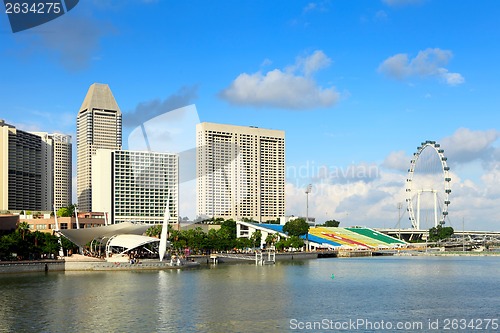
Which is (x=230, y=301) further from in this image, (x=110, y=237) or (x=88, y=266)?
(x=110, y=237)

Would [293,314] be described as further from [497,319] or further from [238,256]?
[238,256]

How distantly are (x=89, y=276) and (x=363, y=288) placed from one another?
47288 mm

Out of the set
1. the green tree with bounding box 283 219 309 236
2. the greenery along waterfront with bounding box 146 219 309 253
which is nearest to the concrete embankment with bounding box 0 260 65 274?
the greenery along waterfront with bounding box 146 219 309 253

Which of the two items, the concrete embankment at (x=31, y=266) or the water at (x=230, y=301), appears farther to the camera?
the concrete embankment at (x=31, y=266)

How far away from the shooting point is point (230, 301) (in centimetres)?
6394

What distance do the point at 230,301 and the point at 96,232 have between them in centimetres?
7106

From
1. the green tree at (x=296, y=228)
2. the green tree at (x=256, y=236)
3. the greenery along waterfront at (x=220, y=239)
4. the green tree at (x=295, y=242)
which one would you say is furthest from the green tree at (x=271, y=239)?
the green tree at (x=295, y=242)

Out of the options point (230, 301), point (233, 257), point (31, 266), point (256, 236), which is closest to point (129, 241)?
point (31, 266)

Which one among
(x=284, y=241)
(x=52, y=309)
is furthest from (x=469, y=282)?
(x=284, y=241)

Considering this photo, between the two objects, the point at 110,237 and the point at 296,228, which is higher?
the point at 110,237

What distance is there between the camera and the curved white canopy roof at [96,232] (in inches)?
4870

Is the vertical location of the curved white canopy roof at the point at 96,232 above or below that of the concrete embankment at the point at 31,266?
above

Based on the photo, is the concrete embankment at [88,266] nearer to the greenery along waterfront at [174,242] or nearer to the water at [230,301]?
the greenery along waterfront at [174,242]

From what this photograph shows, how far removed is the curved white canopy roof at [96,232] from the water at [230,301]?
89.8 ft
